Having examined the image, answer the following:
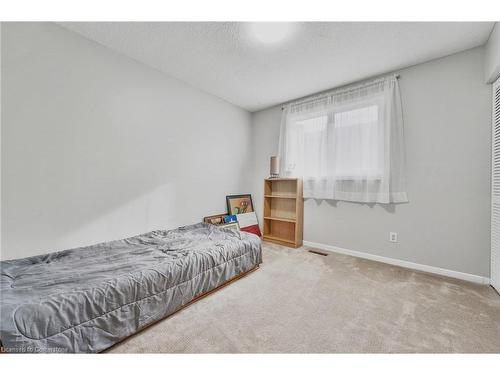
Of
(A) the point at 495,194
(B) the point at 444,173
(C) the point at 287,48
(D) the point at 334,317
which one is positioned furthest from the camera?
(B) the point at 444,173

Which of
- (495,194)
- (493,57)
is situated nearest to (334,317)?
(495,194)

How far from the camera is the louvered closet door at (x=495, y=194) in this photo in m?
1.93

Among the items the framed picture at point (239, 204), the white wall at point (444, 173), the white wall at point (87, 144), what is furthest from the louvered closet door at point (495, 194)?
the white wall at point (87, 144)

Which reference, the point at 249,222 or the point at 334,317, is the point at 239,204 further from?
the point at 334,317

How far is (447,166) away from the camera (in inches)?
90.2

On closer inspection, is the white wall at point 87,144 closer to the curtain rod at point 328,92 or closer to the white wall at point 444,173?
the curtain rod at point 328,92

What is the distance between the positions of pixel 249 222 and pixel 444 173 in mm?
2743

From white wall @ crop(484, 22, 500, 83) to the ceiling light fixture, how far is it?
1763 mm

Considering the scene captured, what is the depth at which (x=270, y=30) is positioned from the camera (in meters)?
1.91

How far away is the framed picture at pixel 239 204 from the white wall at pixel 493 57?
11.0 feet

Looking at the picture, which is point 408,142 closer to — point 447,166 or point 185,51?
point 447,166

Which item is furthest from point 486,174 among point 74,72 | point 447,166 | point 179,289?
point 74,72

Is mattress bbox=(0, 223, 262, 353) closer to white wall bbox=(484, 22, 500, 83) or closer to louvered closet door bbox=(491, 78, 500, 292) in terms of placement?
louvered closet door bbox=(491, 78, 500, 292)

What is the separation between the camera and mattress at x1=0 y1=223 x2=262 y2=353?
3.56 feet
